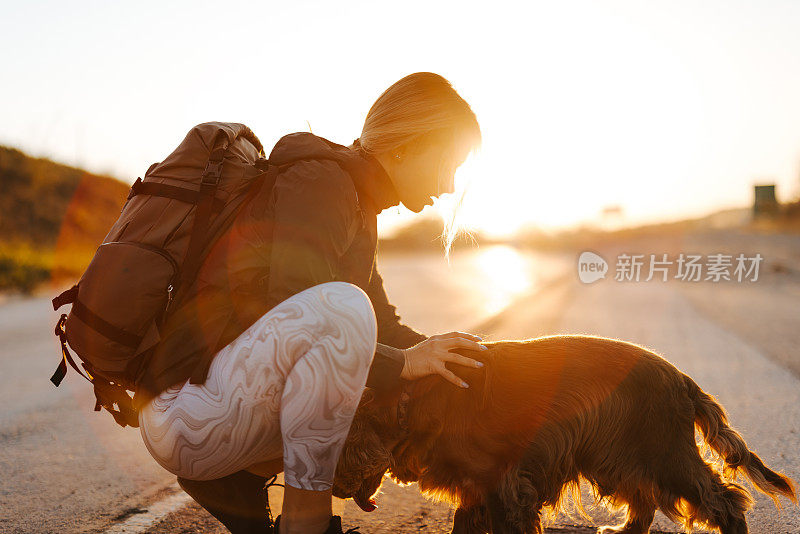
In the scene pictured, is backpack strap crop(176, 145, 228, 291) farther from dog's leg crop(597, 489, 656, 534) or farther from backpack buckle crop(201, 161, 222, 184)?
dog's leg crop(597, 489, 656, 534)

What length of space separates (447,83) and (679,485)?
68.0 inches

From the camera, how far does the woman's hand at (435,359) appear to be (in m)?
2.38

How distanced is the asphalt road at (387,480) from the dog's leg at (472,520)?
0.32m

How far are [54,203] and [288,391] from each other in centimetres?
3162

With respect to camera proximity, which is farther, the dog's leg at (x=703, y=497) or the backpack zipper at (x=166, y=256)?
the dog's leg at (x=703, y=497)

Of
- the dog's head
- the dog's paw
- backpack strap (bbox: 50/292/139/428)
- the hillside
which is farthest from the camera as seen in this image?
the hillside

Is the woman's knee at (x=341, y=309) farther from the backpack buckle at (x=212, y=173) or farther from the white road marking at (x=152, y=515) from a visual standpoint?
the white road marking at (x=152, y=515)

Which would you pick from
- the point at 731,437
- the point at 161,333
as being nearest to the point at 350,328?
the point at 161,333

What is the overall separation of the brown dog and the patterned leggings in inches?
11.4

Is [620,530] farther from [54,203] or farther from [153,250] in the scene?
[54,203]

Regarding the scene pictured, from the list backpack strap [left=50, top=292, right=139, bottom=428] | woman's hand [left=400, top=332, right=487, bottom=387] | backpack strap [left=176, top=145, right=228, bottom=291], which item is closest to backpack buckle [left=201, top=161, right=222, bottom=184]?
backpack strap [left=176, top=145, right=228, bottom=291]

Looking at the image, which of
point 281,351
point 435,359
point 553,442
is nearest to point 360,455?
point 435,359

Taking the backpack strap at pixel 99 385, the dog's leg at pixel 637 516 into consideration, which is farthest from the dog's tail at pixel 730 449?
the backpack strap at pixel 99 385

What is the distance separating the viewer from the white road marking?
279 cm
